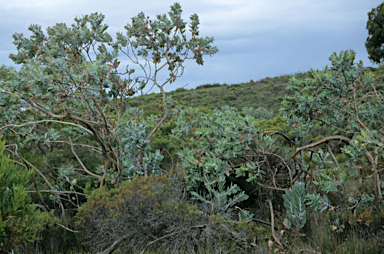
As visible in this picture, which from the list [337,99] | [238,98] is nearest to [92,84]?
[337,99]

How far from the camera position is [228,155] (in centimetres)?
352

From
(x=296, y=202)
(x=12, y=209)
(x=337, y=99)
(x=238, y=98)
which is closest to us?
(x=296, y=202)

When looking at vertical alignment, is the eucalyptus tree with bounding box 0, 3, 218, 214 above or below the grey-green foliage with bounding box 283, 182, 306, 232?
above

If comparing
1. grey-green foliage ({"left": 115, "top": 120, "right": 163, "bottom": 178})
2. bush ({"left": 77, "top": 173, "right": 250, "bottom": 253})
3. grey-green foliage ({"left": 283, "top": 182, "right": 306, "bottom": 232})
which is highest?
grey-green foliage ({"left": 115, "top": 120, "right": 163, "bottom": 178})

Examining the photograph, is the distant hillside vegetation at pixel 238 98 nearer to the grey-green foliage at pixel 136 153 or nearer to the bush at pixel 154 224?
the grey-green foliage at pixel 136 153

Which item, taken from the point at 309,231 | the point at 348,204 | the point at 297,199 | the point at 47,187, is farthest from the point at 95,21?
the point at 348,204

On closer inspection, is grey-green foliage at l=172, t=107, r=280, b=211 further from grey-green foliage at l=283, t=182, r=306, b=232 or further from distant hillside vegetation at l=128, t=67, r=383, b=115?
distant hillside vegetation at l=128, t=67, r=383, b=115

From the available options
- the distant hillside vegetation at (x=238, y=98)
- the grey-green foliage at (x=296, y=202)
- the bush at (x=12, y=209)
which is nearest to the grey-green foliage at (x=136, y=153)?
the bush at (x=12, y=209)

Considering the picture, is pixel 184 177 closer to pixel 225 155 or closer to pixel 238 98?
pixel 225 155

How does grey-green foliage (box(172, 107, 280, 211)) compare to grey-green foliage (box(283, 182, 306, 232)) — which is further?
grey-green foliage (box(172, 107, 280, 211))

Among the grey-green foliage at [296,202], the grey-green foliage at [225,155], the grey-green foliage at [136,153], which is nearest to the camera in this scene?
the grey-green foliage at [296,202]

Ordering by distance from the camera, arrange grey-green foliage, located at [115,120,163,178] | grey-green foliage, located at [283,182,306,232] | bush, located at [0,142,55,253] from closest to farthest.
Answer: grey-green foliage, located at [283,182,306,232], bush, located at [0,142,55,253], grey-green foliage, located at [115,120,163,178]

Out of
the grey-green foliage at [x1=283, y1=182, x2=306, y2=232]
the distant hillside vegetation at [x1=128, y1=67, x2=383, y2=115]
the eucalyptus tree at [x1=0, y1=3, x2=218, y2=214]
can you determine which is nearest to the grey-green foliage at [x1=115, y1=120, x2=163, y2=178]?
the eucalyptus tree at [x1=0, y1=3, x2=218, y2=214]

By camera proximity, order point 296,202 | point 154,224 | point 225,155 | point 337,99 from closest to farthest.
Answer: point 296,202
point 154,224
point 225,155
point 337,99
